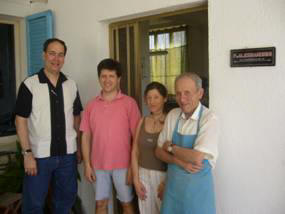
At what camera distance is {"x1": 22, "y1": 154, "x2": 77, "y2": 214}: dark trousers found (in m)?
2.25

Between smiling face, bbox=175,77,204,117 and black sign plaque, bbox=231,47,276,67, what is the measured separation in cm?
31

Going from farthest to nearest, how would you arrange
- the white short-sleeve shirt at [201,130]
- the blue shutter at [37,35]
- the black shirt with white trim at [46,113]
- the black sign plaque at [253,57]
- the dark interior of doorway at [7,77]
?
1. the dark interior of doorway at [7,77]
2. the blue shutter at [37,35]
3. the black shirt with white trim at [46,113]
4. the black sign plaque at [253,57]
5. the white short-sleeve shirt at [201,130]

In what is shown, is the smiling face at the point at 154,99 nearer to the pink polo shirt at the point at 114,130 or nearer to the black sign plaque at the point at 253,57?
the pink polo shirt at the point at 114,130

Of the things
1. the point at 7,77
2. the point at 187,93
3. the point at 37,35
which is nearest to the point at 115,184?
the point at 187,93

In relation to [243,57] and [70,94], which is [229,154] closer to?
[243,57]

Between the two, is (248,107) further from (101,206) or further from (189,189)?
(101,206)

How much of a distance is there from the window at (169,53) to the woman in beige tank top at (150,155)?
4594 mm

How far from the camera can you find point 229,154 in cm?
189

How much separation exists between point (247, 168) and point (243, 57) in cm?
63

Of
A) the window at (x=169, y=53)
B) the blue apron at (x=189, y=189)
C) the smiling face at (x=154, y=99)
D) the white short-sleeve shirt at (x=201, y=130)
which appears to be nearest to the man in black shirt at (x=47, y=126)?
the smiling face at (x=154, y=99)

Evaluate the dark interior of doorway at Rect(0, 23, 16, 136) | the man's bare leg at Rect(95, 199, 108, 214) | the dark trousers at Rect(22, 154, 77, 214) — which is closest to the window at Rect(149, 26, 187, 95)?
the dark interior of doorway at Rect(0, 23, 16, 136)

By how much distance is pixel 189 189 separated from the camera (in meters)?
1.63

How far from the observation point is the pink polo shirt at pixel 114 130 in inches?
82.9

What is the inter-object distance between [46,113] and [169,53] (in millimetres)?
4827
